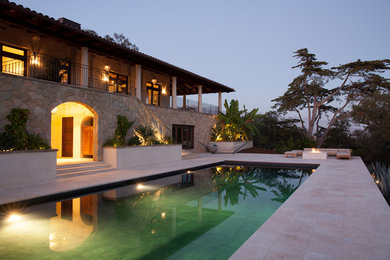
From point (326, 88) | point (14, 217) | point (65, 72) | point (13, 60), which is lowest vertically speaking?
point (14, 217)

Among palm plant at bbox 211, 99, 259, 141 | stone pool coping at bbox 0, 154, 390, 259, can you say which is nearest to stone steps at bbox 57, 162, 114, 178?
stone pool coping at bbox 0, 154, 390, 259

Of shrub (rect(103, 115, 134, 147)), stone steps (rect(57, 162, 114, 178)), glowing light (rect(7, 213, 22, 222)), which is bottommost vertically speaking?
glowing light (rect(7, 213, 22, 222))

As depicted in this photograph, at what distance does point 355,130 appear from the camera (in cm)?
2553

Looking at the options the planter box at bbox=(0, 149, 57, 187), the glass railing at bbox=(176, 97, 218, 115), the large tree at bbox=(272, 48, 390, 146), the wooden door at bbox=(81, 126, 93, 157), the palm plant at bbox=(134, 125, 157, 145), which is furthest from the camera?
the large tree at bbox=(272, 48, 390, 146)

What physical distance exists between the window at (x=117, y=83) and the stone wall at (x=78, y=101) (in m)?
3.06

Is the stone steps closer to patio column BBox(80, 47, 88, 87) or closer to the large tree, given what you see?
patio column BBox(80, 47, 88, 87)

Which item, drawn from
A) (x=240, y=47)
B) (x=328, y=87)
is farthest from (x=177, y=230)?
(x=240, y=47)

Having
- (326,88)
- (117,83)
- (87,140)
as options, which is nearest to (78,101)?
(87,140)

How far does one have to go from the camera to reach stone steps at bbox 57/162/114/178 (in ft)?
33.4

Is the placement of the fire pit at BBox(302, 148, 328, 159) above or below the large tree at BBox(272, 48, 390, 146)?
below

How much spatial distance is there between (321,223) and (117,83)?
642 inches

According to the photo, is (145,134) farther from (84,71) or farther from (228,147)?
(228,147)

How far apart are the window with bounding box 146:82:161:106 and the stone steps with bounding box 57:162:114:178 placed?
9982mm

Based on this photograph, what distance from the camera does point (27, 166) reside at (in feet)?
28.5
